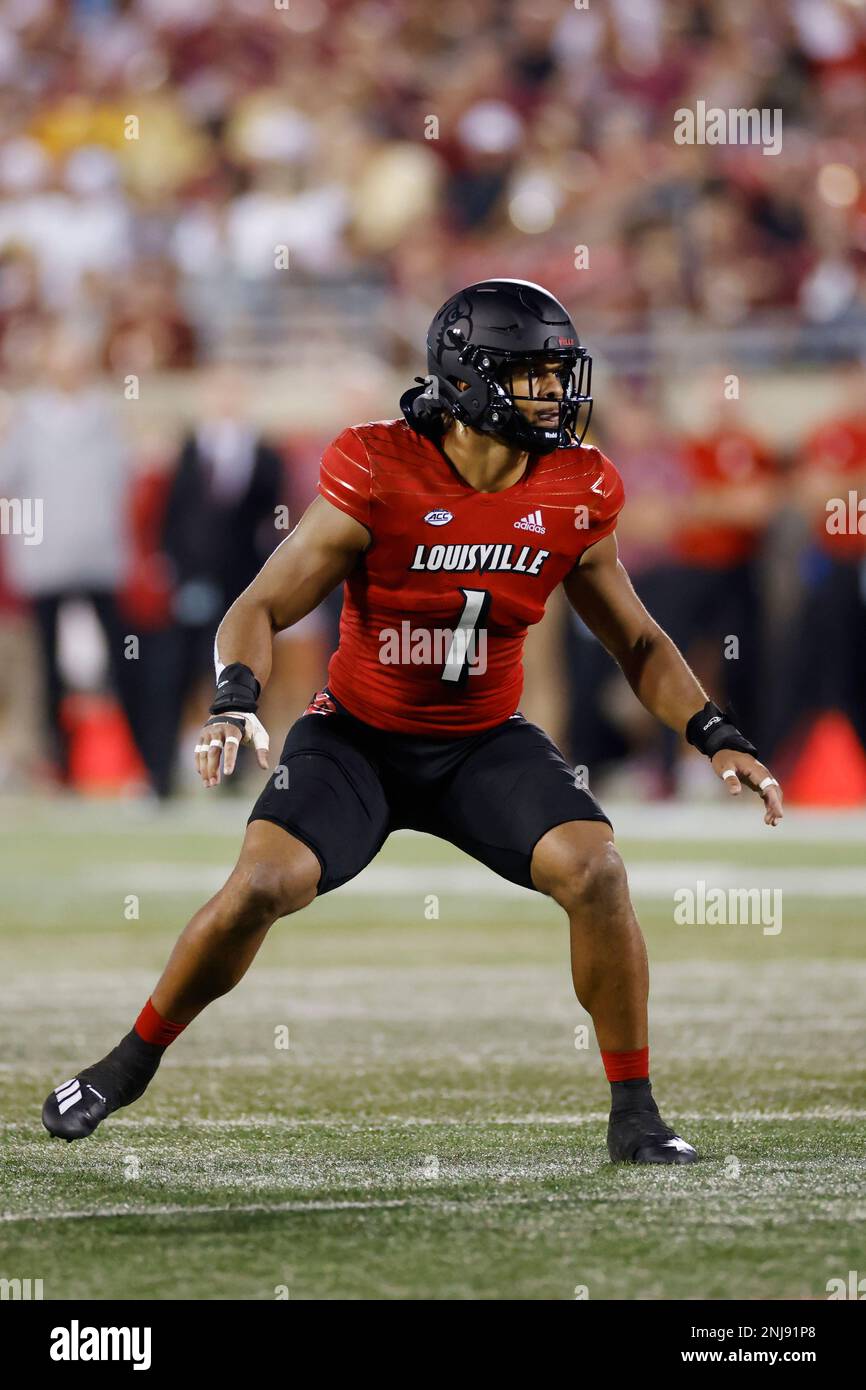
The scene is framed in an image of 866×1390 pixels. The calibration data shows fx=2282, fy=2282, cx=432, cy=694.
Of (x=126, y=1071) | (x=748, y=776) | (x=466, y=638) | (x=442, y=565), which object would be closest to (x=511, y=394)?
(x=442, y=565)

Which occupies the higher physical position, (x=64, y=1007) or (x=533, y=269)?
(x=533, y=269)

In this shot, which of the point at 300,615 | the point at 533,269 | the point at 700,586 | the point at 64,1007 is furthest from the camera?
the point at 533,269

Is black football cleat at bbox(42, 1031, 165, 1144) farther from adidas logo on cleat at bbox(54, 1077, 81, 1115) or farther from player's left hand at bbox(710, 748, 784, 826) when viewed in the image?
player's left hand at bbox(710, 748, 784, 826)

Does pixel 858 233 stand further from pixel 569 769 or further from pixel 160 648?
pixel 569 769

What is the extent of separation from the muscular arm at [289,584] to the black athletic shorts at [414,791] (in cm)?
28

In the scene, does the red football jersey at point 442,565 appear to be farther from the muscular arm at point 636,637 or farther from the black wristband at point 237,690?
the black wristband at point 237,690

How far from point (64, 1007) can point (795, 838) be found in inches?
218

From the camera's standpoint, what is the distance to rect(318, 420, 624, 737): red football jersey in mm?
4855

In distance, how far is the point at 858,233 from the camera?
1330 centimetres

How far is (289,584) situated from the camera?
15.6 ft

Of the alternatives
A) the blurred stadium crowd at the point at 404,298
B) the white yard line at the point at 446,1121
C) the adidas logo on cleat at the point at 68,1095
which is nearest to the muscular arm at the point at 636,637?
the white yard line at the point at 446,1121

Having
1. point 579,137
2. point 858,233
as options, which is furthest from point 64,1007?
point 579,137

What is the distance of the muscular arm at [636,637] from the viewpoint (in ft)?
16.6

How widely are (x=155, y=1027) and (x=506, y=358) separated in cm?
159
